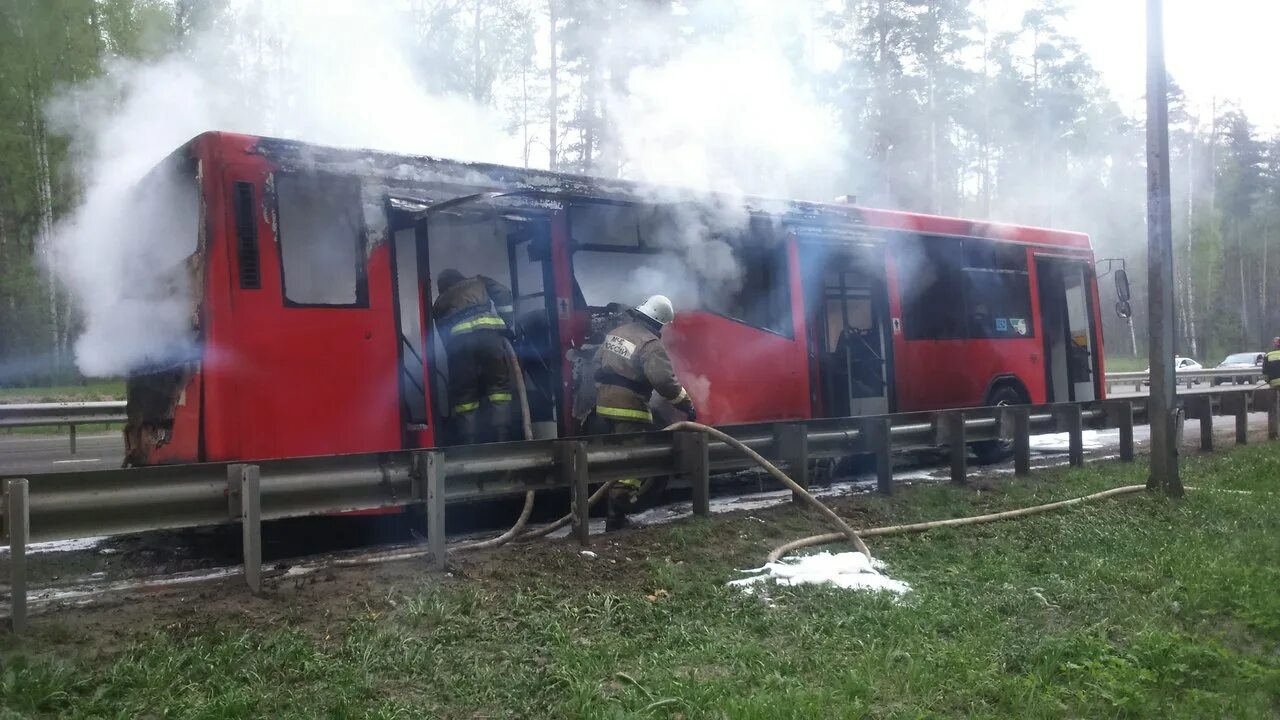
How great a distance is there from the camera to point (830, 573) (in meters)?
5.44

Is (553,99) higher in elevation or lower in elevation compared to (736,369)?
higher

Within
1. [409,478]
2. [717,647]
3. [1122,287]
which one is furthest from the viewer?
[1122,287]

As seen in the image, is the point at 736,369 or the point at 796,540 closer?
the point at 796,540

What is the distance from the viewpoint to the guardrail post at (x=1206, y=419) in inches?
453

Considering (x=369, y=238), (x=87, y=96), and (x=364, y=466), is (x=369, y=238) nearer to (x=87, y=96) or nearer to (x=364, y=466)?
(x=364, y=466)

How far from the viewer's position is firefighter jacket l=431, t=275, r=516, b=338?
6.97m

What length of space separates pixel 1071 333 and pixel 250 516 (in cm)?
1132

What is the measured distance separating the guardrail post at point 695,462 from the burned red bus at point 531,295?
1527 mm

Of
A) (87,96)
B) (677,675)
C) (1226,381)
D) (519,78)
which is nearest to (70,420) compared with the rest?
(87,96)

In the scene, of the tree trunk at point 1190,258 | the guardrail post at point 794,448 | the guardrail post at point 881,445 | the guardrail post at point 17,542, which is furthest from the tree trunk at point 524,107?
the tree trunk at point 1190,258

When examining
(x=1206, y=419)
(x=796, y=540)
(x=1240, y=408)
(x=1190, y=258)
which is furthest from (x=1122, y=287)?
(x=1190, y=258)

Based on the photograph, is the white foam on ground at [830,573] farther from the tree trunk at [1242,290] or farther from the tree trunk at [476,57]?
the tree trunk at [1242,290]

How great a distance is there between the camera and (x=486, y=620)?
4.35m

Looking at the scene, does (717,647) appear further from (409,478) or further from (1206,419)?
(1206,419)
